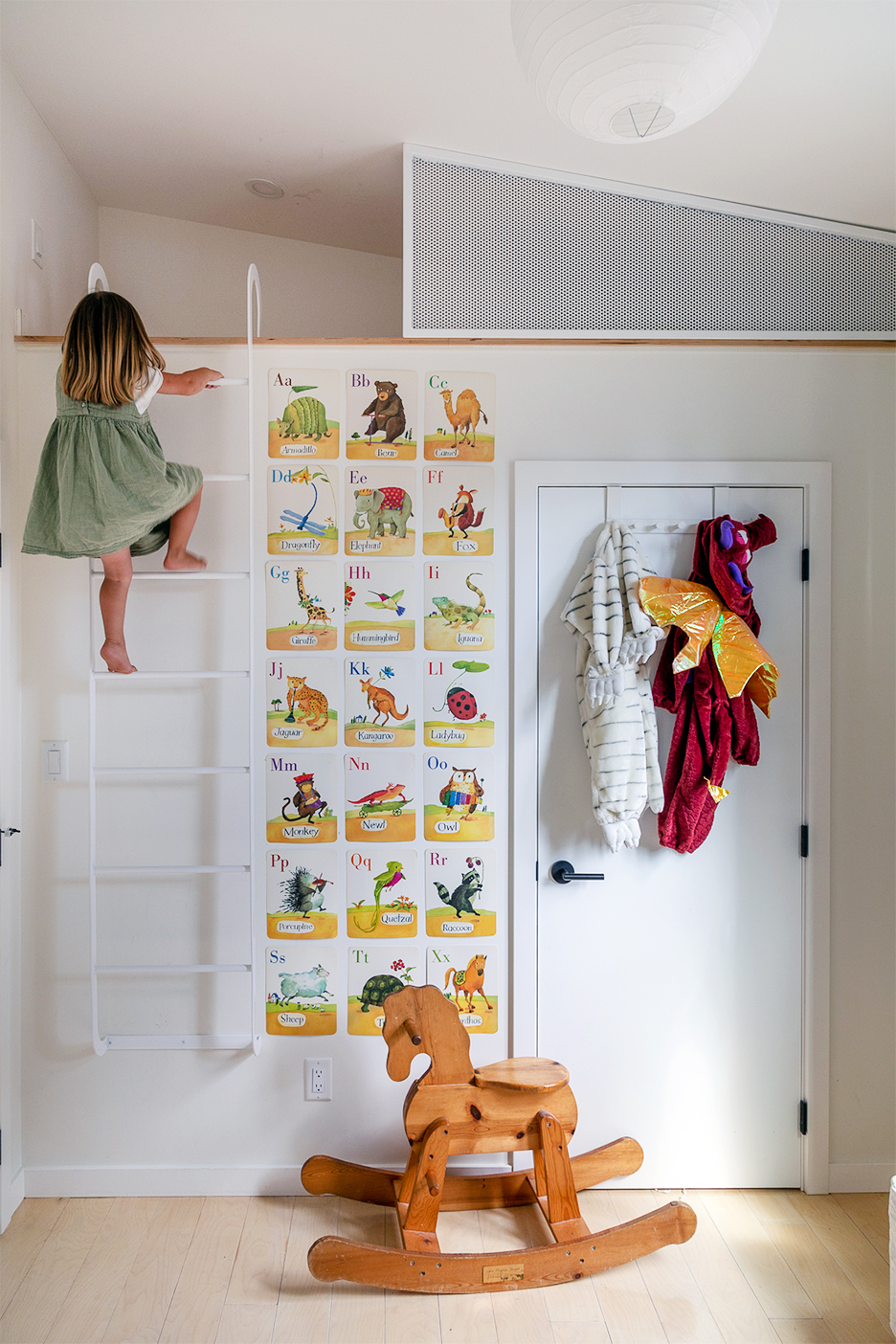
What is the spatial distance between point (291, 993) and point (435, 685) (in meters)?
0.99

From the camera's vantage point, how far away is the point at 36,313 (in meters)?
2.43

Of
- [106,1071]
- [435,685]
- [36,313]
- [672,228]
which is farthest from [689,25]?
[106,1071]

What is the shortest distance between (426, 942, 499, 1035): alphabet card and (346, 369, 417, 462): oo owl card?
1435 mm

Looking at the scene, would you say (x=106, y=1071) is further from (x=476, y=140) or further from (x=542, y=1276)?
(x=476, y=140)

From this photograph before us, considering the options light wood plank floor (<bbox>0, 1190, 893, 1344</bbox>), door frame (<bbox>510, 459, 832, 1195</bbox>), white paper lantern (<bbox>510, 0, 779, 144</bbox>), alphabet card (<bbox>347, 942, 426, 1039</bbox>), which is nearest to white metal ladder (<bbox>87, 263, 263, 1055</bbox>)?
alphabet card (<bbox>347, 942, 426, 1039</bbox>)

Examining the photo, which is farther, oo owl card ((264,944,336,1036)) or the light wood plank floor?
oo owl card ((264,944,336,1036))

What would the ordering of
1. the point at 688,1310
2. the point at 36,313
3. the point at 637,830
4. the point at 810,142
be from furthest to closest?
the point at 36,313 < the point at 637,830 < the point at 810,142 < the point at 688,1310

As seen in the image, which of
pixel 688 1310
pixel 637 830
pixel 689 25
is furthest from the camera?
pixel 637 830

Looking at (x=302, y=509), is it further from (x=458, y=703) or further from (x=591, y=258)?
(x=591, y=258)

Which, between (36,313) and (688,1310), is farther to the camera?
(36,313)

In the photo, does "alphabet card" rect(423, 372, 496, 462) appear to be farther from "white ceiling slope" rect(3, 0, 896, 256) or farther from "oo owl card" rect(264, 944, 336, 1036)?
"oo owl card" rect(264, 944, 336, 1036)

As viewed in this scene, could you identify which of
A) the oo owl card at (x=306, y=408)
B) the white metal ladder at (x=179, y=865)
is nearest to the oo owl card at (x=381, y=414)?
the oo owl card at (x=306, y=408)

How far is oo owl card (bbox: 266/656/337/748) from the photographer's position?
2371mm

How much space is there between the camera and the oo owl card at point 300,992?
7.79 ft
